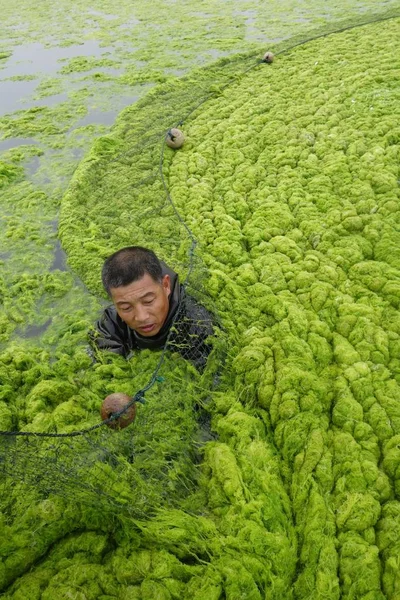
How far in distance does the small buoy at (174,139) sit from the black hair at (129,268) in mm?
3404

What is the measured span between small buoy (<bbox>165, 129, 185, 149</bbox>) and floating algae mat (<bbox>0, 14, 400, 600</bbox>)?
0.92ft

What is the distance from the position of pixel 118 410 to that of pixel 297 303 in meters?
1.61

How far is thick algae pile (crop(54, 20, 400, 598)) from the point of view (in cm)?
211

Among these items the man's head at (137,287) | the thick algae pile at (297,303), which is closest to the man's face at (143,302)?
the man's head at (137,287)

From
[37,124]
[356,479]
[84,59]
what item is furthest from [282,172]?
[84,59]

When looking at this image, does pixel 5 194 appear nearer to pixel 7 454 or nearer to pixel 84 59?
pixel 7 454

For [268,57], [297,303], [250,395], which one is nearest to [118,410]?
[250,395]

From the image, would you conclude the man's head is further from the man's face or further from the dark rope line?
the dark rope line

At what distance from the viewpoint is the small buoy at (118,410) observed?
2689mm

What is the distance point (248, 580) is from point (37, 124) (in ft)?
24.7

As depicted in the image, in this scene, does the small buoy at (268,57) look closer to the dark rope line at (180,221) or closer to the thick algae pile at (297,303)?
the dark rope line at (180,221)

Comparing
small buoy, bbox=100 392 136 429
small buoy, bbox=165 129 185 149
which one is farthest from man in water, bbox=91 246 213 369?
small buoy, bbox=165 129 185 149

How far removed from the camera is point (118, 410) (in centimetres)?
275

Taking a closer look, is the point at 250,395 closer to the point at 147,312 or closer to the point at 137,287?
the point at 147,312
